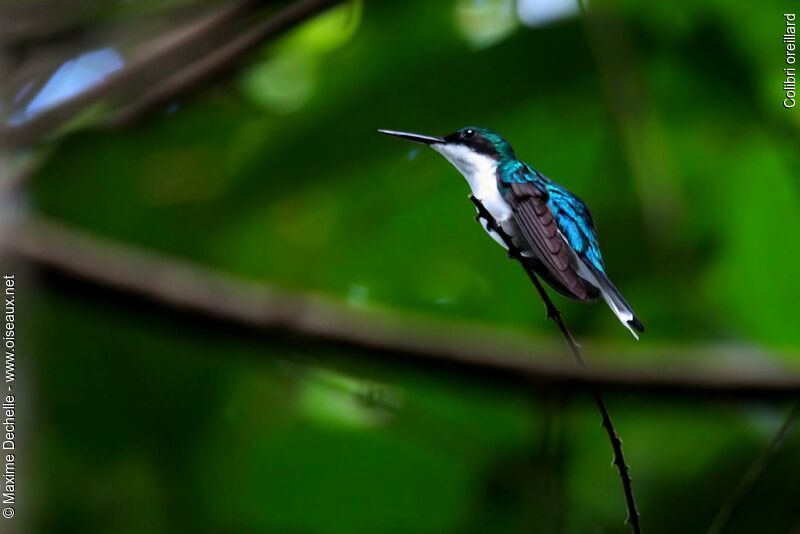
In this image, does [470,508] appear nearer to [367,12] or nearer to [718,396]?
[367,12]

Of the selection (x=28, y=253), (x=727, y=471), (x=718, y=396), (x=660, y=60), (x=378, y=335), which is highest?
(x=28, y=253)

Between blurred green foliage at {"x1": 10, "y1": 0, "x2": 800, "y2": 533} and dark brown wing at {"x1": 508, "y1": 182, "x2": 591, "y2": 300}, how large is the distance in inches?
31.0

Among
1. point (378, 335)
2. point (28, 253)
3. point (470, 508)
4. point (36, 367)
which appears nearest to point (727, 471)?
point (470, 508)

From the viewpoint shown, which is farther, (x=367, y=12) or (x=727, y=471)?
(x=367, y=12)

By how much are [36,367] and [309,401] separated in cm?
60

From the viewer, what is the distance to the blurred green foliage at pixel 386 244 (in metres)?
1.90

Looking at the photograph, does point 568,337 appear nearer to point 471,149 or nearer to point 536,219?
point 536,219

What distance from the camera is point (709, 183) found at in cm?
201

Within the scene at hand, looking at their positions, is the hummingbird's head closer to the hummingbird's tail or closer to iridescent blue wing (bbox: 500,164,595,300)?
iridescent blue wing (bbox: 500,164,595,300)

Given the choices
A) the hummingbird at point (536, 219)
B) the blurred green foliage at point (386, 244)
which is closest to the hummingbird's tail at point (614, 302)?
the hummingbird at point (536, 219)

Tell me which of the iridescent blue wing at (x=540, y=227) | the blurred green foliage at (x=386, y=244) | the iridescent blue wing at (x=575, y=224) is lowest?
the blurred green foliage at (x=386, y=244)

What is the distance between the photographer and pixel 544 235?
3.10 ft

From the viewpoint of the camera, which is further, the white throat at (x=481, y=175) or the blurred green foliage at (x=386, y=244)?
the blurred green foliage at (x=386, y=244)

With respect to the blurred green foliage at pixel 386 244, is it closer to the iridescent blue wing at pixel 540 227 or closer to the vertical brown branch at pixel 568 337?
the iridescent blue wing at pixel 540 227
